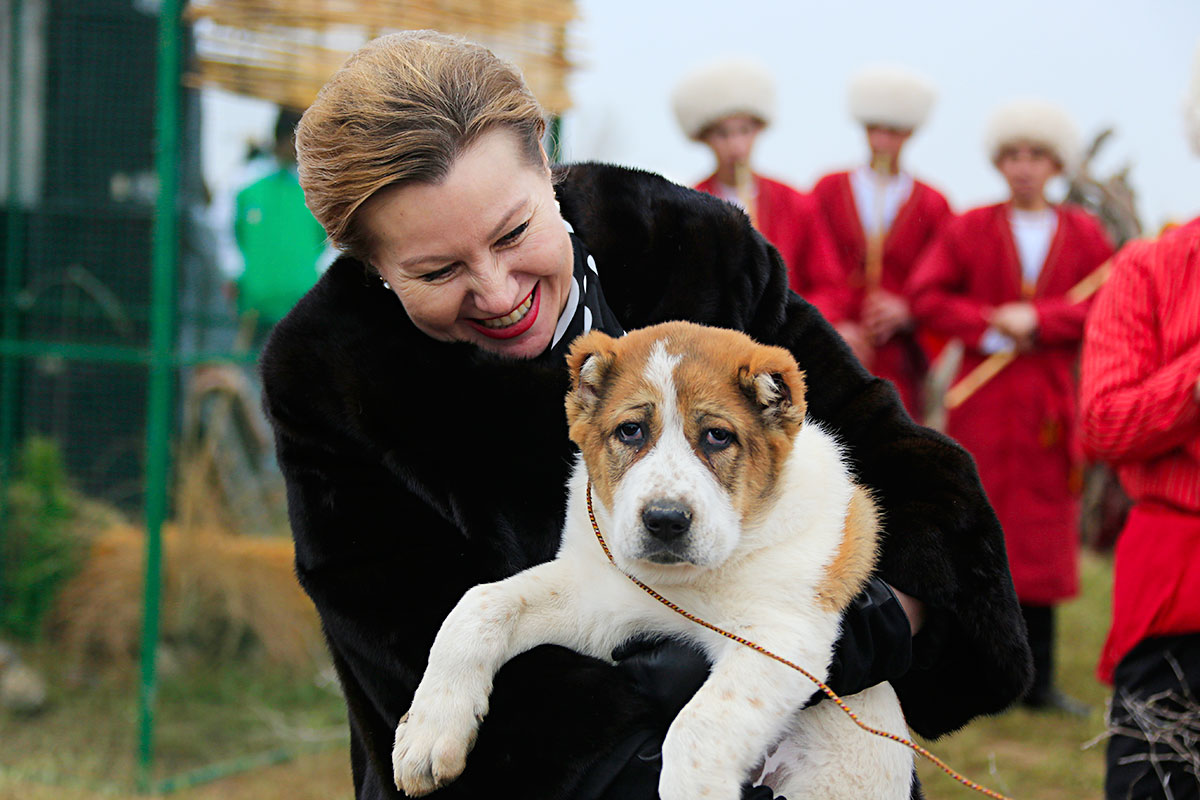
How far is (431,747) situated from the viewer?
214 centimetres

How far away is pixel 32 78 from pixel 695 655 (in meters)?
7.10

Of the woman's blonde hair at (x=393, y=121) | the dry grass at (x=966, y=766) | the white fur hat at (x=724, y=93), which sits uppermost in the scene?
the white fur hat at (x=724, y=93)

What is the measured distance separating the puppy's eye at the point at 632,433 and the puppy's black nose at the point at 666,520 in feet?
0.70

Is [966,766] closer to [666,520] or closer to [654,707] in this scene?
[654,707]

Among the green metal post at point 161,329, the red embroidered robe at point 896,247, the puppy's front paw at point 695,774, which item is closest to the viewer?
the puppy's front paw at point 695,774

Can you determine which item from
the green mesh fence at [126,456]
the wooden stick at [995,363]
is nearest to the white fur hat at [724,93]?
the wooden stick at [995,363]

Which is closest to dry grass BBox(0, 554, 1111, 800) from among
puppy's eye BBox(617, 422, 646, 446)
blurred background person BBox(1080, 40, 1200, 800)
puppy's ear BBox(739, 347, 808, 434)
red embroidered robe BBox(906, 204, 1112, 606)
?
red embroidered robe BBox(906, 204, 1112, 606)

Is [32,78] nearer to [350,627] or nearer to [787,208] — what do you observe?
[787,208]

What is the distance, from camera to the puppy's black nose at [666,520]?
85.8 inches

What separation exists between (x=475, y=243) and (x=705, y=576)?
2.80 feet

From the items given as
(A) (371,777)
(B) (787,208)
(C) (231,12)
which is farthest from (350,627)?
(B) (787,208)

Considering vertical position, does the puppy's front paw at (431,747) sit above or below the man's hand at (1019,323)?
below

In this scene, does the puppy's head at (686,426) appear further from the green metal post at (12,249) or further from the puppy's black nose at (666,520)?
the green metal post at (12,249)

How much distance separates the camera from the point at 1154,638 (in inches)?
139
